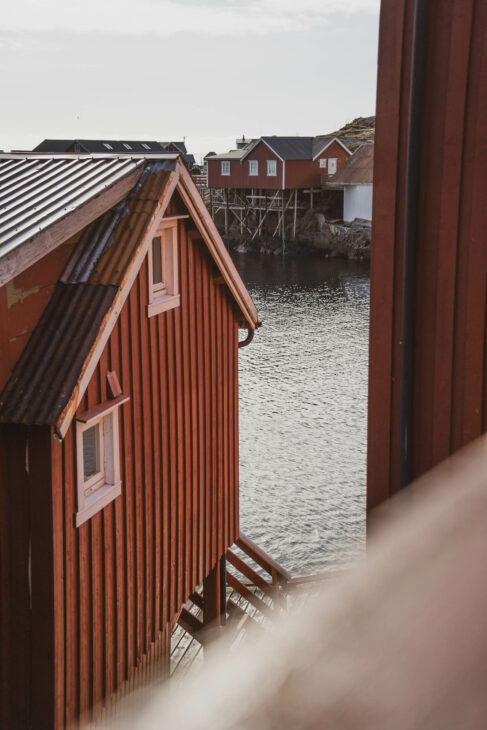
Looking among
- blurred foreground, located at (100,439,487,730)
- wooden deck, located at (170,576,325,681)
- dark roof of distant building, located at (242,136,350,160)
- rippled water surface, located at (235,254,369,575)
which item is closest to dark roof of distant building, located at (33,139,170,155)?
dark roof of distant building, located at (242,136,350,160)

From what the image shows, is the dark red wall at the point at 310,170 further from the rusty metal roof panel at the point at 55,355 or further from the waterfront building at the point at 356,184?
the rusty metal roof panel at the point at 55,355

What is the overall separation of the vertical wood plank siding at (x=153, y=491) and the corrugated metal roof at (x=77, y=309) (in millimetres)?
565

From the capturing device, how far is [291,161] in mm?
61938

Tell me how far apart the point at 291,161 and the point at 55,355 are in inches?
2256

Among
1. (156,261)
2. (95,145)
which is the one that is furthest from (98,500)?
(95,145)

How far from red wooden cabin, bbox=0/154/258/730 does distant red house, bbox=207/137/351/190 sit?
175 ft

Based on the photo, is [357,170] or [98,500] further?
[357,170]

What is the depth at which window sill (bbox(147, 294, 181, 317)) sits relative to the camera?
8.80 metres

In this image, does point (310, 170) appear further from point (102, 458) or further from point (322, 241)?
point (102, 458)

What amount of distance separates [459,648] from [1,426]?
13.6 feet

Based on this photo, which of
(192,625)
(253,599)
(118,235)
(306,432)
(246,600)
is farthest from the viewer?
(306,432)

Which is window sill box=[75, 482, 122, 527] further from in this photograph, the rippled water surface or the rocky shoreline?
the rocky shoreline

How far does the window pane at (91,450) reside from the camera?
7996 millimetres

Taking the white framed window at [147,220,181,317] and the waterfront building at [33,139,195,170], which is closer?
the white framed window at [147,220,181,317]
